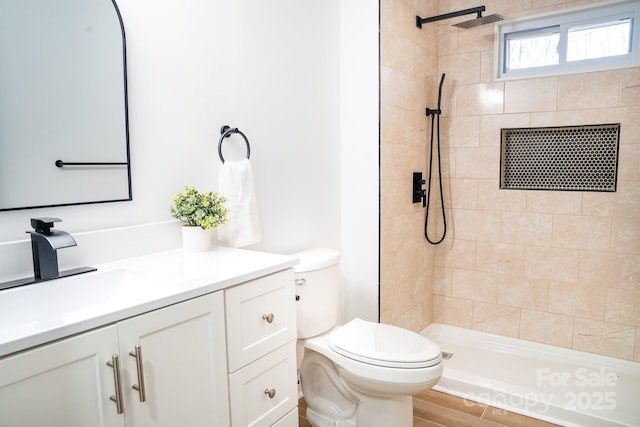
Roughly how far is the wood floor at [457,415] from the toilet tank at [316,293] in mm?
613

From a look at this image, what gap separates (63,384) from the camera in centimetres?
103

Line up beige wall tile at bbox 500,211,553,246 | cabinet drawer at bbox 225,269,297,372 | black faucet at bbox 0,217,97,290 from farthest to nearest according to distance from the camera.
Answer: beige wall tile at bbox 500,211,553,246
cabinet drawer at bbox 225,269,297,372
black faucet at bbox 0,217,97,290

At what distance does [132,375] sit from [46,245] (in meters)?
0.49

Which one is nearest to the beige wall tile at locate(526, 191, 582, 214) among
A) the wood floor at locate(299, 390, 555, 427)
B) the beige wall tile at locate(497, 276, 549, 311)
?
the beige wall tile at locate(497, 276, 549, 311)

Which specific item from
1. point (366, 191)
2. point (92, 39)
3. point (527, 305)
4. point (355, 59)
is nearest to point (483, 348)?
point (527, 305)

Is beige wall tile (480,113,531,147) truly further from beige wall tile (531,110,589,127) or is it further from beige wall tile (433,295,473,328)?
beige wall tile (433,295,473,328)

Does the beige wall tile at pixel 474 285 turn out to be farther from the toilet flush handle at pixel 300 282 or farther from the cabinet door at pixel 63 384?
the cabinet door at pixel 63 384

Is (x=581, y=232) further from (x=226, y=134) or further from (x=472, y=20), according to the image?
(x=226, y=134)

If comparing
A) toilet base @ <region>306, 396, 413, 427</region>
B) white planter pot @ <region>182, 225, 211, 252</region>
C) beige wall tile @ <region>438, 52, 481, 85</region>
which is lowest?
toilet base @ <region>306, 396, 413, 427</region>

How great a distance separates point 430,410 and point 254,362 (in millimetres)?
1357

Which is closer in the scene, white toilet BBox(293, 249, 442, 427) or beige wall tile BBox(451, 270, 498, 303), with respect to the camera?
white toilet BBox(293, 249, 442, 427)

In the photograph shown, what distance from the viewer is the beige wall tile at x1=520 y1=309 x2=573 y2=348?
9.93ft

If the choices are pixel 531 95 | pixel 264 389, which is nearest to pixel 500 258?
pixel 531 95

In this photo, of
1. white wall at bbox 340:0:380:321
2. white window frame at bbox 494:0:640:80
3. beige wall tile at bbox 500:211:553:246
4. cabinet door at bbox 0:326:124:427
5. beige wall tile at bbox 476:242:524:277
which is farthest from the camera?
beige wall tile at bbox 476:242:524:277
